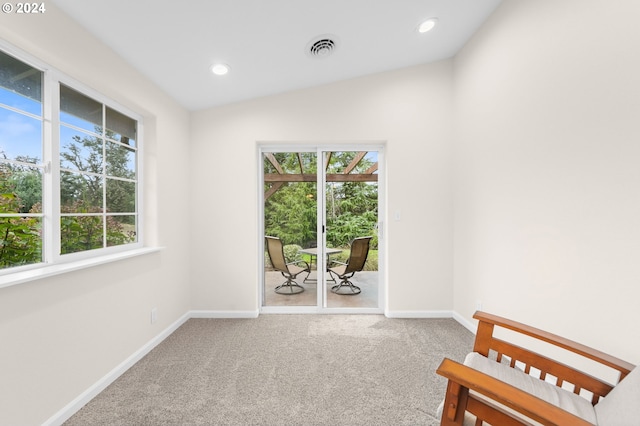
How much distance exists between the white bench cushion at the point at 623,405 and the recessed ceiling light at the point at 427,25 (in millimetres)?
2597

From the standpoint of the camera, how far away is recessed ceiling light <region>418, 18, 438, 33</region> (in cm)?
237

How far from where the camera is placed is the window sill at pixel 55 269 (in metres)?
1.35

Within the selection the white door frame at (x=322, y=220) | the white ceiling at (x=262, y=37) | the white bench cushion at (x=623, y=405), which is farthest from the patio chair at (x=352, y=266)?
the white bench cushion at (x=623, y=405)

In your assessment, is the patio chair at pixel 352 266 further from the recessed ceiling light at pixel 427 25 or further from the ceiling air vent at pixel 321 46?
the recessed ceiling light at pixel 427 25

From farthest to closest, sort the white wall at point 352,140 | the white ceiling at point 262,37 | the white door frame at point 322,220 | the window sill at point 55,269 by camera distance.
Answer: the white door frame at point 322,220 < the white wall at point 352,140 < the white ceiling at point 262,37 < the window sill at point 55,269

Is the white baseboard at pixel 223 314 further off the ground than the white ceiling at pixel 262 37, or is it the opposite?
the white ceiling at pixel 262 37

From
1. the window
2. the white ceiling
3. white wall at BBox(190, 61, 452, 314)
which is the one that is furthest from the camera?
white wall at BBox(190, 61, 452, 314)

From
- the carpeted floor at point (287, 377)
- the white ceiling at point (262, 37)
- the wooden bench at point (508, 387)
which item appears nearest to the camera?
the wooden bench at point (508, 387)

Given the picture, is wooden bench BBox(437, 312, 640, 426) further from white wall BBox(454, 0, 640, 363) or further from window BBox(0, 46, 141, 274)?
window BBox(0, 46, 141, 274)

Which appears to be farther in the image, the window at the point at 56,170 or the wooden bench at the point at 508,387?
the window at the point at 56,170

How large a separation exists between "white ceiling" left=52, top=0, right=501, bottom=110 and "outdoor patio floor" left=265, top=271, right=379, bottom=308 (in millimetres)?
2159

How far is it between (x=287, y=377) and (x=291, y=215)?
1777 millimetres

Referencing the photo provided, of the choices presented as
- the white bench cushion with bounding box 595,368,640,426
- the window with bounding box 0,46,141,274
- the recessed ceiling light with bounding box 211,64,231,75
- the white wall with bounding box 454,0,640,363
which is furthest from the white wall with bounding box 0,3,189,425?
the white wall with bounding box 454,0,640,363

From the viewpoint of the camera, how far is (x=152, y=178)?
256 centimetres
